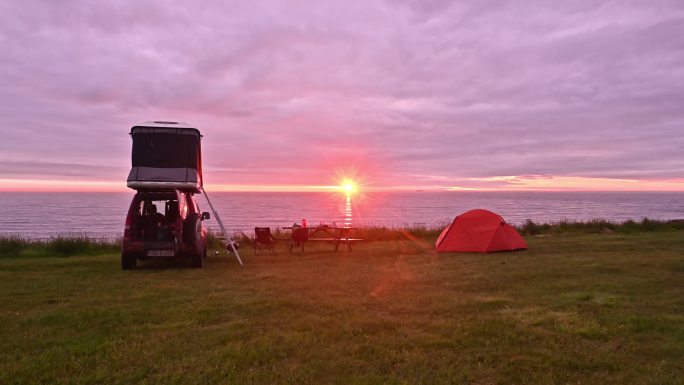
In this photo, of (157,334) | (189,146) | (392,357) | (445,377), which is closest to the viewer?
(445,377)

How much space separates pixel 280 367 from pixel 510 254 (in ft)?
37.5

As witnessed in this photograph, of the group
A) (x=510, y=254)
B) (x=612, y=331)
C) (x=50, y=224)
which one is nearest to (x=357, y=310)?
(x=612, y=331)

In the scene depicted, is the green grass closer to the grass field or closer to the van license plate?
the grass field

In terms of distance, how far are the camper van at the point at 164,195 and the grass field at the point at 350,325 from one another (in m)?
0.70

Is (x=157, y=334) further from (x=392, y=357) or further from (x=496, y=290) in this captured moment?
(x=496, y=290)

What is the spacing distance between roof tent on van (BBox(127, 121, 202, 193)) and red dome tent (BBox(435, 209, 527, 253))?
8023 mm

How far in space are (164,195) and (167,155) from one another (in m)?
1.06

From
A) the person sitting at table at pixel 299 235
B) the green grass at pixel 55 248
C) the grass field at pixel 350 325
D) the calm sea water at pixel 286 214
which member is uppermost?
the calm sea water at pixel 286 214

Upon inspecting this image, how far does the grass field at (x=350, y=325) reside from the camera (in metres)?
4.92

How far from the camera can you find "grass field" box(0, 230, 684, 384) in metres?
4.92

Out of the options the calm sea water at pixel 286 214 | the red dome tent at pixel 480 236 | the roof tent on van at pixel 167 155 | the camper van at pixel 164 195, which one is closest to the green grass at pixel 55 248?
the camper van at pixel 164 195

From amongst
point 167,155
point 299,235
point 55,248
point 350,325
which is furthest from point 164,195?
point 350,325

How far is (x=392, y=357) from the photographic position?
→ 17.4ft

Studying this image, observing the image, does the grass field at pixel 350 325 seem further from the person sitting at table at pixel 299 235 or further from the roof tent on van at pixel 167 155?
the person sitting at table at pixel 299 235
